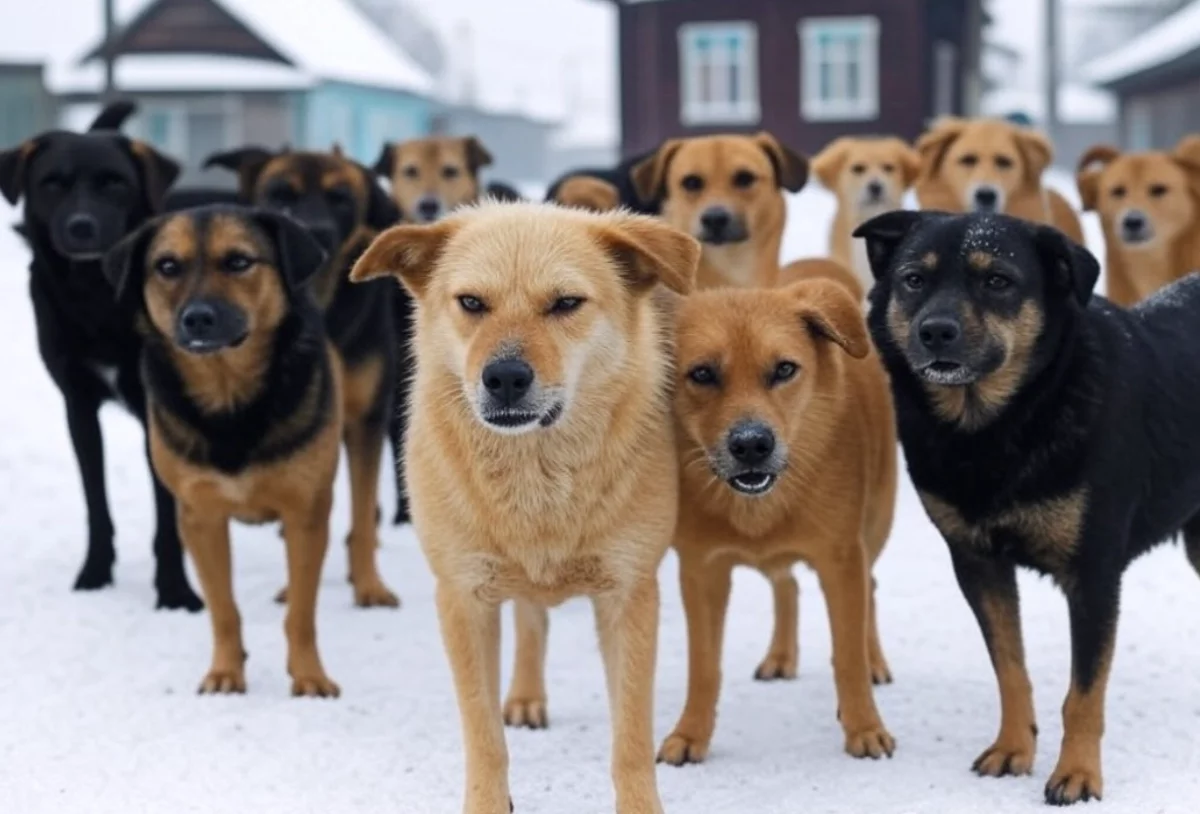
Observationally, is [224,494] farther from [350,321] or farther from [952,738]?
[952,738]

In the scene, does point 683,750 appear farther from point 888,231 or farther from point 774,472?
point 888,231

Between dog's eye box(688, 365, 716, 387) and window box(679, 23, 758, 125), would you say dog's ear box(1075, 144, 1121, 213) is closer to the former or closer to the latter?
dog's eye box(688, 365, 716, 387)

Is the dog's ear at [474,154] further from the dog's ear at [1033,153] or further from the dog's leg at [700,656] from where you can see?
the dog's leg at [700,656]

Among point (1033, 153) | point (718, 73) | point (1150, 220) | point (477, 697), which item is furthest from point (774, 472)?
point (718, 73)

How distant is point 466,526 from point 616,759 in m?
0.72

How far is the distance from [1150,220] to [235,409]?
5.46 m

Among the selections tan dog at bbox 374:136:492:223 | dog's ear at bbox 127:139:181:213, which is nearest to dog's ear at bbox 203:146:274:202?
dog's ear at bbox 127:139:181:213

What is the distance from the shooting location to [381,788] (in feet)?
15.6

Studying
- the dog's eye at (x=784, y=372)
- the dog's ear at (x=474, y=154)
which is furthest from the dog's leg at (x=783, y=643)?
the dog's ear at (x=474, y=154)

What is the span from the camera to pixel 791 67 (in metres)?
28.8

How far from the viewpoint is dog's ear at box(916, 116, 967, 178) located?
10.2 m

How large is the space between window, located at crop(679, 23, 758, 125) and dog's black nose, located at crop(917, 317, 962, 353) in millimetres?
24782

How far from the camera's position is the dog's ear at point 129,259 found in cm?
570

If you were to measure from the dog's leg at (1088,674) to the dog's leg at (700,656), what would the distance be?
3.38 ft
